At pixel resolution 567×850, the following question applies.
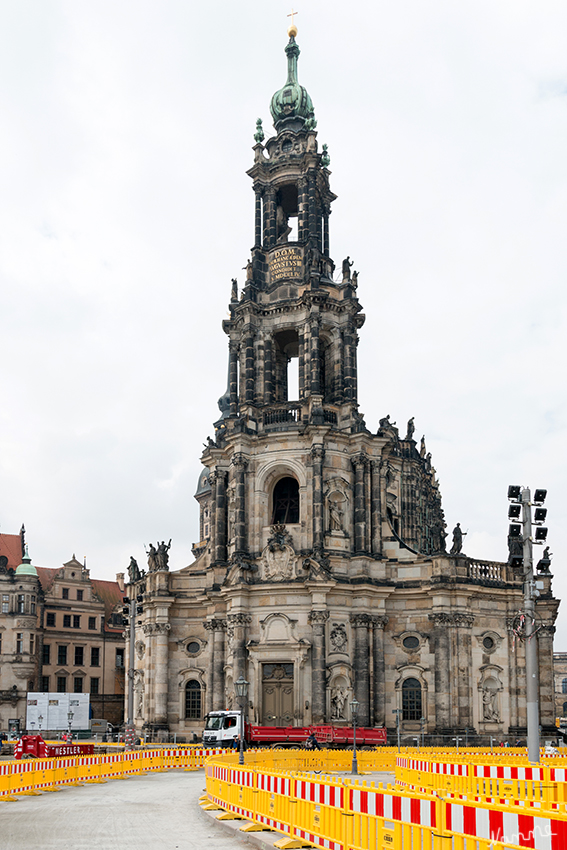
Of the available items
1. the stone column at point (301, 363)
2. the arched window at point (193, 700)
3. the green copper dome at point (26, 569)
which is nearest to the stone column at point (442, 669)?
the arched window at point (193, 700)

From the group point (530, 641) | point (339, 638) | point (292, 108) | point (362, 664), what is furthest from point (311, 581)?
point (292, 108)

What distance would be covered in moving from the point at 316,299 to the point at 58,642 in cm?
4516

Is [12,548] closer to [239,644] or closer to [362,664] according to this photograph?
[239,644]

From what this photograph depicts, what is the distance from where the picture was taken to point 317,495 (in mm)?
52156

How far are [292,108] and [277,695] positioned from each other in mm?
39195

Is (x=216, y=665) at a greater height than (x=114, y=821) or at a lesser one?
greater

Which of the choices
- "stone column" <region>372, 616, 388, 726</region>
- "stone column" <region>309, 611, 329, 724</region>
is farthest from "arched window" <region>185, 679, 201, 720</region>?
"stone column" <region>372, 616, 388, 726</region>

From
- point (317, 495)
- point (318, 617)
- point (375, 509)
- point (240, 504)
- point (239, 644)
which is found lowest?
point (239, 644)

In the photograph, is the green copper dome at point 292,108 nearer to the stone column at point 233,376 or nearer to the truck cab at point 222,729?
the stone column at point 233,376

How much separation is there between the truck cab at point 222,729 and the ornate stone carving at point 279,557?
8.94m

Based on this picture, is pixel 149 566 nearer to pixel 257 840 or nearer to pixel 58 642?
pixel 58 642

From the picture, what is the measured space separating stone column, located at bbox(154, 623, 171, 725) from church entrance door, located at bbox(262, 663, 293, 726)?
775 centimetres

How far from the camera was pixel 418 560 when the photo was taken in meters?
54.4

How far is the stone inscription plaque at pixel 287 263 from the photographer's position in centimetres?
5951
